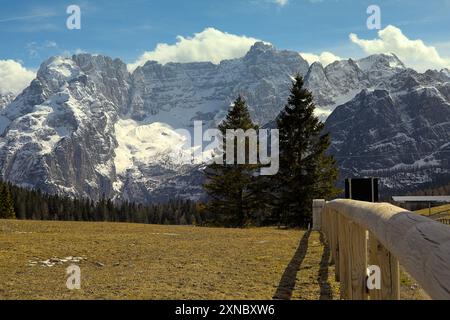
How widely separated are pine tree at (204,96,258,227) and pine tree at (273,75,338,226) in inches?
Result: 95.2

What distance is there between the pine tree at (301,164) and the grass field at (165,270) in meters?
20.7

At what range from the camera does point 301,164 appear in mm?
38344

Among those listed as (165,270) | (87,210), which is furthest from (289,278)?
(87,210)

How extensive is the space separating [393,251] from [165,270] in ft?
24.5

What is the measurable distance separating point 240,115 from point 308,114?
220 inches

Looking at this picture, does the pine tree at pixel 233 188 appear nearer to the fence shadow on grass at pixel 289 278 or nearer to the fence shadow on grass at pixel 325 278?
the fence shadow on grass at pixel 325 278

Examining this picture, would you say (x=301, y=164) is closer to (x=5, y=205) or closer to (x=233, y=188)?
(x=233, y=188)

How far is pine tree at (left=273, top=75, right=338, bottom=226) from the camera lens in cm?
3731

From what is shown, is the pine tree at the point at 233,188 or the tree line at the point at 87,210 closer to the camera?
the pine tree at the point at 233,188

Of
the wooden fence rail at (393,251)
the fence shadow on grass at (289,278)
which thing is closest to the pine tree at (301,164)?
the fence shadow on grass at (289,278)

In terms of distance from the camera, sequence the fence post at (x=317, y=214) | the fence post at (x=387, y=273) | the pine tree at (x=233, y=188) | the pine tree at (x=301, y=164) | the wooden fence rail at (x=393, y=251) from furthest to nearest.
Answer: the pine tree at (x=233, y=188)
the pine tree at (x=301, y=164)
the fence post at (x=317, y=214)
the fence post at (x=387, y=273)
the wooden fence rail at (x=393, y=251)

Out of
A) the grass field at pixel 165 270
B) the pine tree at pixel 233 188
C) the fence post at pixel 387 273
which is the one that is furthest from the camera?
the pine tree at pixel 233 188

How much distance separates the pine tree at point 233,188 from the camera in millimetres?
40438
